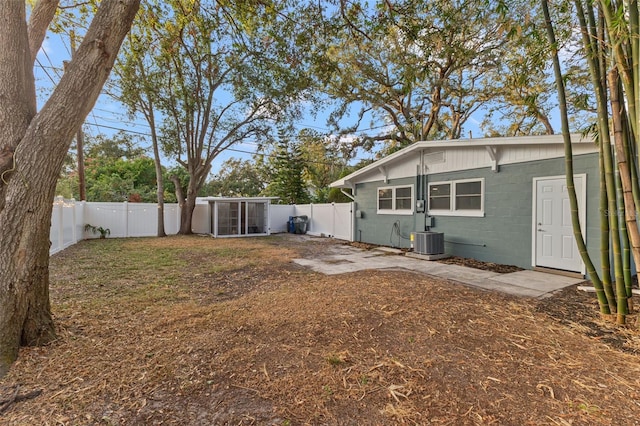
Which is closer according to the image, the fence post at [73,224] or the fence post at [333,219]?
the fence post at [73,224]

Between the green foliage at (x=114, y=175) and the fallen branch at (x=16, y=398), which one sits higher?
the green foliage at (x=114, y=175)

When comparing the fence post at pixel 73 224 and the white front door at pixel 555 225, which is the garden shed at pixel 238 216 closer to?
the fence post at pixel 73 224

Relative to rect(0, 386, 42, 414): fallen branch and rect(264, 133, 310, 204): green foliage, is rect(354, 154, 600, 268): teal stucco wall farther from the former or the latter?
rect(264, 133, 310, 204): green foliage

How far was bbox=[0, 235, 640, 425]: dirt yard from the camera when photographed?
5.94ft

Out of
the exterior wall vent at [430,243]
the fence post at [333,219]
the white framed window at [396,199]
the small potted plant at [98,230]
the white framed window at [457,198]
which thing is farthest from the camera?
the fence post at [333,219]

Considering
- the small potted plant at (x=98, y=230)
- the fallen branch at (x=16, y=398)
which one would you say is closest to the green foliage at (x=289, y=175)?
the small potted plant at (x=98, y=230)

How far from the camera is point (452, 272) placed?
5.77m

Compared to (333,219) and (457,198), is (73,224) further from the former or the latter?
(457,198)

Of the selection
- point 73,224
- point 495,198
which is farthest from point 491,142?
point 73,224

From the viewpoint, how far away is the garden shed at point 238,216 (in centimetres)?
1343

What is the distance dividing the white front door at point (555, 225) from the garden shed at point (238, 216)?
10457 millimetres

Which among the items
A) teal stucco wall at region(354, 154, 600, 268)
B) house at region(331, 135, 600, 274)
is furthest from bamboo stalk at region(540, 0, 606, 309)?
teal stucco wall at region(354, 154, 600, 268)

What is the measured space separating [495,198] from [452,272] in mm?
2175

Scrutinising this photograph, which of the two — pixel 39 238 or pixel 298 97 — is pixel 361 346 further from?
pixel 298 97
